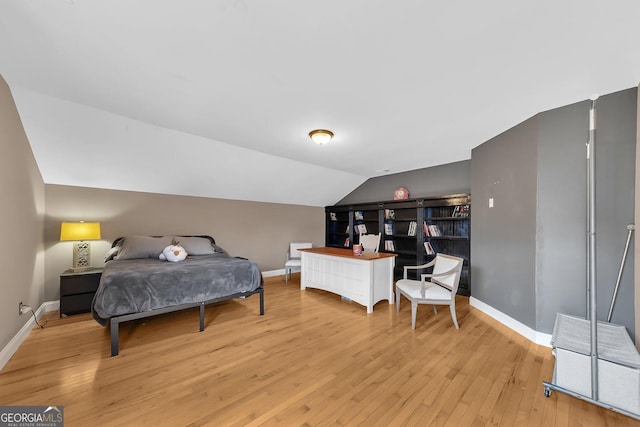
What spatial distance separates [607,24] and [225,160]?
413 cm

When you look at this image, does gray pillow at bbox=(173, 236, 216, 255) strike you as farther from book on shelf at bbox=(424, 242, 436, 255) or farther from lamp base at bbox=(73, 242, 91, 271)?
book on shelf at bbox=(424, 242, 436, 255)

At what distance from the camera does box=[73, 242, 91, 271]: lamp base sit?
341 cm

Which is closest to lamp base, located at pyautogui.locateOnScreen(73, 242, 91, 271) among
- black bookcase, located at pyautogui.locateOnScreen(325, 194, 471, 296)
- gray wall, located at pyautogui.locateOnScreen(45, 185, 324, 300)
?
gray wall, located at pyautogui.locateOnScreen(45, 185, 324, 300)

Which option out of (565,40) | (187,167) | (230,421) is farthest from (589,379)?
(187,167)

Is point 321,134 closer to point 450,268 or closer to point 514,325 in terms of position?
point 450,268

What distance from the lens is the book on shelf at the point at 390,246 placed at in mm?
5285

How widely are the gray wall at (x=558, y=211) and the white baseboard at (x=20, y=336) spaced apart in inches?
190

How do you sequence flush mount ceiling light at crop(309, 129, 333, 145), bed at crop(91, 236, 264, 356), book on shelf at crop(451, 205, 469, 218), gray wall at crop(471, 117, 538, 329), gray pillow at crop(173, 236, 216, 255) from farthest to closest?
1. book on shelf at crop(451, 205, 469, 218)
2. gray pillow at crop(173, 236, 216, 255)
3. flush mount ceiling light at crop(309, 129, 333, 145)
4. gray wall at crop(471, 117, 538, 329)
5. bed at crop(91, 236, 264, 356)

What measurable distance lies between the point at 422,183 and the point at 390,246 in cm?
148

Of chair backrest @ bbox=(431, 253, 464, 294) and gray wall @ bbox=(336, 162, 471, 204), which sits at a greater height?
gray wall @ bbox=(336, 162, 471, 204)

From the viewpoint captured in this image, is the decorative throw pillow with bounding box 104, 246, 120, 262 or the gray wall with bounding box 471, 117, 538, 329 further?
the decorative throw pillow with bounding box 104, 246, 120, 262

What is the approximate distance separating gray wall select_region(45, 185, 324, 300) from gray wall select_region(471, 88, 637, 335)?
13.5 ft

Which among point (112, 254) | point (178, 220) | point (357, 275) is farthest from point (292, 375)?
point (178, 220)

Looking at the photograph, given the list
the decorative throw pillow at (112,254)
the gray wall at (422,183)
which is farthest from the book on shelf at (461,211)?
the decorative throw pillow at (112,254)
